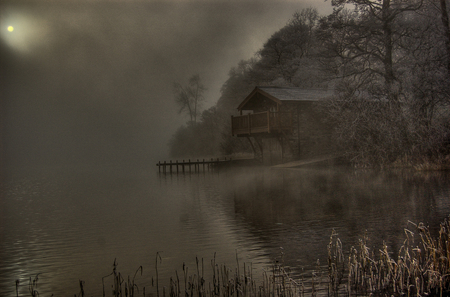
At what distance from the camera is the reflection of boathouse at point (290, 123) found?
3466 centimetres

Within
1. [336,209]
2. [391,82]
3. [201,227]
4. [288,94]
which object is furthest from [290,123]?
[201,227]

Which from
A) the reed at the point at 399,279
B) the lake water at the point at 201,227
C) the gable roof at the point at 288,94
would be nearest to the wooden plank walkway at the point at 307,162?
the gable roof at the point at 288,94

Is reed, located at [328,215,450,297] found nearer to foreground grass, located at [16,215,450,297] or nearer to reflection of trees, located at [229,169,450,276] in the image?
foreground grass, located at [16,215,450,297]

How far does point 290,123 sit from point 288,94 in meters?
2.38

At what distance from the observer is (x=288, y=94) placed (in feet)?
115

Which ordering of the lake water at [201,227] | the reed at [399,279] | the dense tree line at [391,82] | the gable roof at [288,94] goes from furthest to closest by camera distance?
1. the gable roof at [288,94]
2. the dense tree line at [391,82]
3. the lake water at [201,227]
4. the reed at [399,279]

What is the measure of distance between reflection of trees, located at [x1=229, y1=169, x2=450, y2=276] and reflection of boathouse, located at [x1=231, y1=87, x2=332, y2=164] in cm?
1175

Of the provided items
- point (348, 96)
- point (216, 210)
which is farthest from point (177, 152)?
point (216, 210)

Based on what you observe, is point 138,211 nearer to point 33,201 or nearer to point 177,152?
point 33,201

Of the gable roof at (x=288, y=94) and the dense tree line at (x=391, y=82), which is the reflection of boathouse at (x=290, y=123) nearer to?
the gable roof at (x=288, y=94)

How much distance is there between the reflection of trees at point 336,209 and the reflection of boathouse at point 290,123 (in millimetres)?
11754

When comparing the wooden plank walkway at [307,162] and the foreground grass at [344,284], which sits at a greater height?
the wooden plank walkway at [307,162]

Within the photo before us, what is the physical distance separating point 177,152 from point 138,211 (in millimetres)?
62584

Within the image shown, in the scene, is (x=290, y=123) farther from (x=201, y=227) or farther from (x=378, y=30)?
(x=201, y=227)
